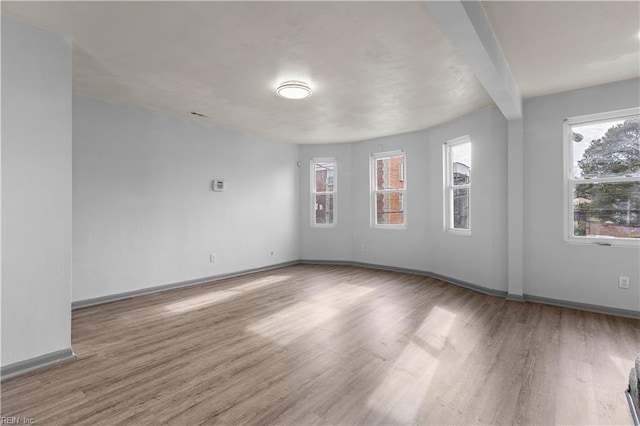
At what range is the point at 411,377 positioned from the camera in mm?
2195

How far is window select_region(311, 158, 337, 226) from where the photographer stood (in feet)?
22.2

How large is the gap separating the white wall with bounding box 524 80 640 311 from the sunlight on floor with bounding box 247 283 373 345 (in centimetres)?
229

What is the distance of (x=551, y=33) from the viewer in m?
2.47

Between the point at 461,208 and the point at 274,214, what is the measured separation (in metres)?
3.44

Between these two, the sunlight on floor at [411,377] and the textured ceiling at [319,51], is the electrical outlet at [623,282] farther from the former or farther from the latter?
the textured ceiling at [319,51]

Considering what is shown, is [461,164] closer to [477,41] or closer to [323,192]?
[323,192]

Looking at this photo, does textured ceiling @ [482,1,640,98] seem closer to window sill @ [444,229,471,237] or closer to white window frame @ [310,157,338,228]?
window sill @ [444,229,471,237]

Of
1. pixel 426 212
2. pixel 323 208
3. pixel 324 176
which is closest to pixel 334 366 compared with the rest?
pixel 426 212

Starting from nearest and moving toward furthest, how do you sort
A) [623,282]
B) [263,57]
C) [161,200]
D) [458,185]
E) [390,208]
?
1. [263,57]
2. [623,282]
3. [161,200]
4. [458,185]
5. [390,208]

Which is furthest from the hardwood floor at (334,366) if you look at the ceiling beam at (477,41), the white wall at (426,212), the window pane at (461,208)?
the ceiling beam at (477,41)

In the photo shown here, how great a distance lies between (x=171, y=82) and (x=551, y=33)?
358cm

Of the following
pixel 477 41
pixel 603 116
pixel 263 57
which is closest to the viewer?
pixel 477 41

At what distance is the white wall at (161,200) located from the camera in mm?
3804

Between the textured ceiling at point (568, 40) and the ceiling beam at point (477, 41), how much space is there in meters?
0.10
